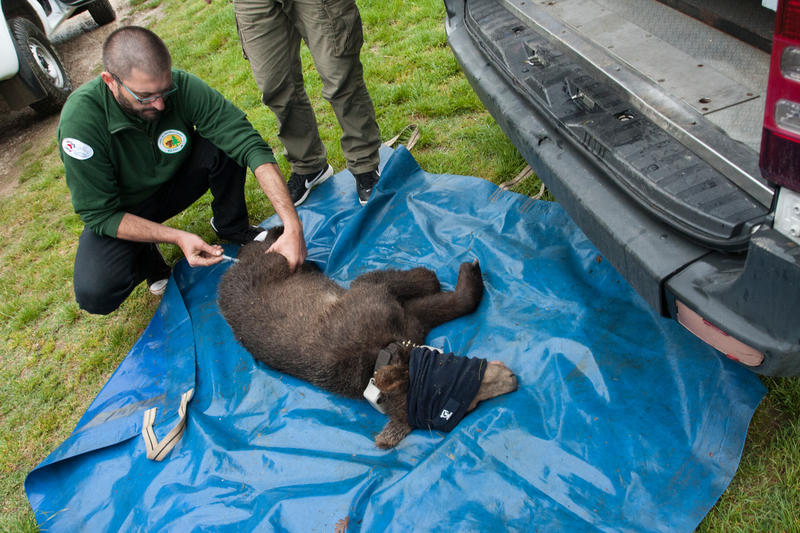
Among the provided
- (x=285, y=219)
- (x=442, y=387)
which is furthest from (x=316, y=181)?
(x=442, y=387)

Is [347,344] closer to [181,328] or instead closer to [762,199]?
[181,328]

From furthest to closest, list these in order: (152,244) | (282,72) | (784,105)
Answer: (152,244) → (282,72) → (784,105)

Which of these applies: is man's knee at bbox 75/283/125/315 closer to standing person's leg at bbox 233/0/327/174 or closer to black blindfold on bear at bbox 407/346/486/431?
standing person's leg at bbox 233/0/327/174

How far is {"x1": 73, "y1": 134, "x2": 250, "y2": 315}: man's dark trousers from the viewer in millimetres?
3883

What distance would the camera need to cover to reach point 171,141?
395cm

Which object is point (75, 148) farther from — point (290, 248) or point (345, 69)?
point (345, 69)

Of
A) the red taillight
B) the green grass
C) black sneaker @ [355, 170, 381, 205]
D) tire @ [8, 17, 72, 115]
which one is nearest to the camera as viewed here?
the red taillight

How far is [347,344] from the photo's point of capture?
312 centimetres

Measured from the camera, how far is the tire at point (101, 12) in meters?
10.2

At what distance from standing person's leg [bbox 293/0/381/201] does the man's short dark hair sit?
1072 mm

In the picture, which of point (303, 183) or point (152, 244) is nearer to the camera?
point (152, 244)

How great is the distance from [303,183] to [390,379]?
2428 mm

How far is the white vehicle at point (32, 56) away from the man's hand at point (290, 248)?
5320 millimetres

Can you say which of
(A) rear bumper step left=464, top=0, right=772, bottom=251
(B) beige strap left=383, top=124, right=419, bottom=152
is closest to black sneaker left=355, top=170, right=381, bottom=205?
(B) beige strap left=383, top=124, right=419, bottom=152
